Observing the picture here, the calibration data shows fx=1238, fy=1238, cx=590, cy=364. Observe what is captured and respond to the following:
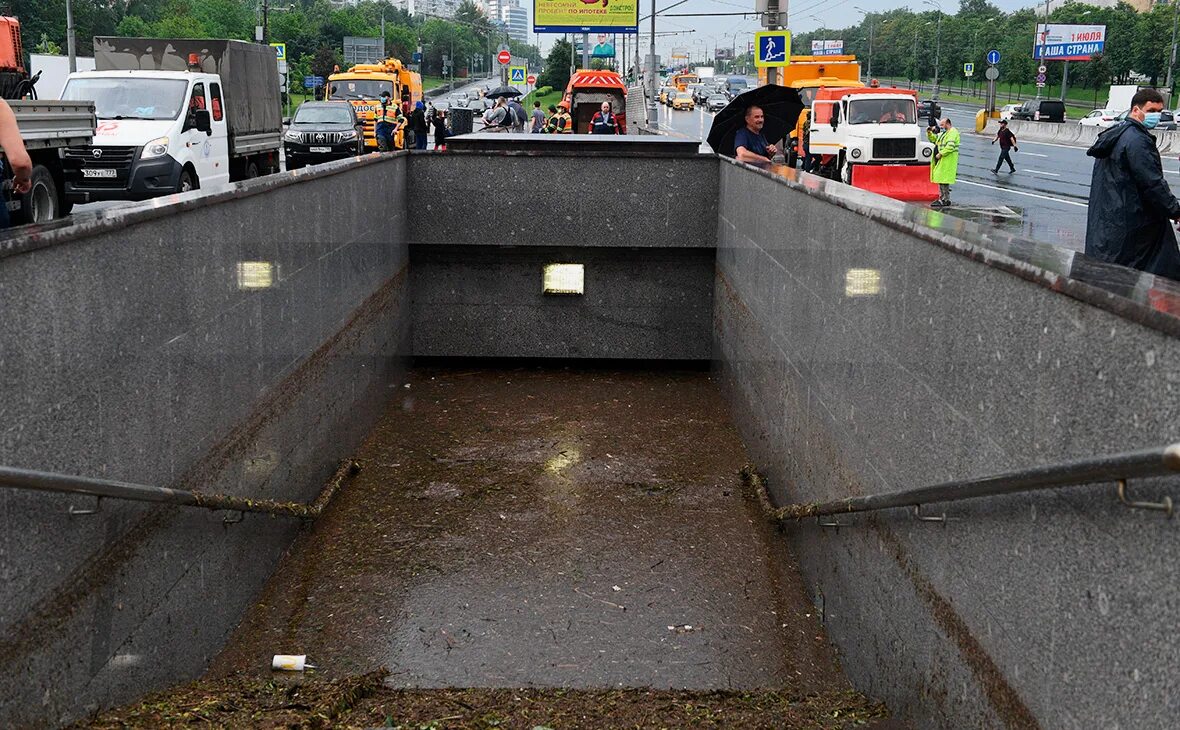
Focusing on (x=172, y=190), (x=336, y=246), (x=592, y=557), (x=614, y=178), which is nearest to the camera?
(x=592, y=557)

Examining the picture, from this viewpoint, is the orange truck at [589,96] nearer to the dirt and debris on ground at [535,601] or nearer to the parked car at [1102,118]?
the parked car at [1102,118]

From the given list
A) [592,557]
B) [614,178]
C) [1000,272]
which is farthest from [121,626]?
[614,178]

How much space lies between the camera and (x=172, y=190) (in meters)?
19.0

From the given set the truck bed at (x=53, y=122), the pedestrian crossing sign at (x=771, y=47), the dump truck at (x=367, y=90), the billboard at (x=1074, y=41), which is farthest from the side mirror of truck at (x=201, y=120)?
the billboard at (x=1074, y=41)

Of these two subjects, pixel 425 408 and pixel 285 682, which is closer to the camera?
pixel 285 682

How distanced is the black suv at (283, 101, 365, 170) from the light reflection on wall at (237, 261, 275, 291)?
84.0 ft

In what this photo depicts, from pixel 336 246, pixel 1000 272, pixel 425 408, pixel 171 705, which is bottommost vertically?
pixel 425 408

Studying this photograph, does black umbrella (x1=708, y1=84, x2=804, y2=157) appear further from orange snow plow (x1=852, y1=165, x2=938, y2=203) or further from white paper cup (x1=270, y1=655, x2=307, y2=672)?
orange snow plow (x1=852, y1=165, x2=938, y2=203)

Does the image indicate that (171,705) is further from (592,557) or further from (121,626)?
(592,557)

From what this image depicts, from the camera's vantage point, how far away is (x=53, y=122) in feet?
50.5

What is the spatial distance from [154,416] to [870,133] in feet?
78.3

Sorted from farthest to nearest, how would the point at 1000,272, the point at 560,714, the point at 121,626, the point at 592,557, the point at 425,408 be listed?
the point at 425,408, the point at 592,557, the point at 560,714, the point at 121,626, the point at 1000,272

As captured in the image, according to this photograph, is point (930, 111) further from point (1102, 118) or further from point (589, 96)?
point (1102, 118)

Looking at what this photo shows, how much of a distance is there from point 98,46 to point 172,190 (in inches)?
335
